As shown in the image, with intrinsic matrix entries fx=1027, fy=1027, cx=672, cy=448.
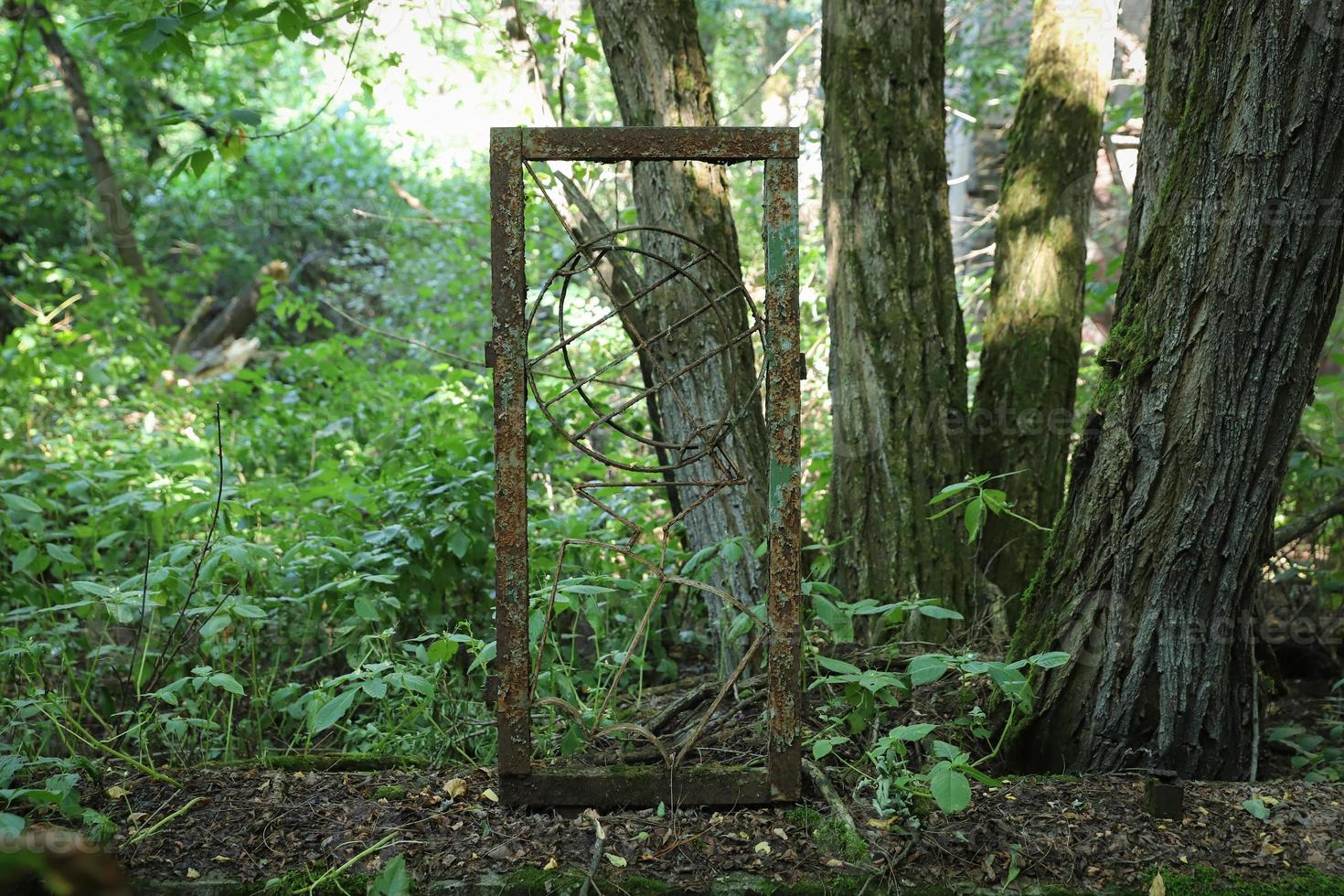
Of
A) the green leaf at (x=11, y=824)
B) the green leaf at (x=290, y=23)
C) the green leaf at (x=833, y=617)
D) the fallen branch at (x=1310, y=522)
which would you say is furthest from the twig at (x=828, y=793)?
the green leaf at (x=290, y=23)

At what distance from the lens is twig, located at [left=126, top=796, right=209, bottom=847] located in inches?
92.5

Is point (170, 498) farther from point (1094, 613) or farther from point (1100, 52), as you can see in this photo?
point (1100, 52)

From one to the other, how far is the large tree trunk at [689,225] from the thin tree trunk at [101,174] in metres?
6.50

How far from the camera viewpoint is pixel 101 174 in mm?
9250

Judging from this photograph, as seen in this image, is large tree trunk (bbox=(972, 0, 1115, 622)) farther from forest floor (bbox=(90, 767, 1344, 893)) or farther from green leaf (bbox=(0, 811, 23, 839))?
green leaf (bbox=(0, 811, 23, 839))

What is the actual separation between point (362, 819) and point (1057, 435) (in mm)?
2590

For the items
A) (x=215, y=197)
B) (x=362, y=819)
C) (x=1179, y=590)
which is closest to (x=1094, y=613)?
(x=1179, y=590)

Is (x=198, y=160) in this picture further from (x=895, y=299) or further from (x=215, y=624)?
(x=895, y=299)

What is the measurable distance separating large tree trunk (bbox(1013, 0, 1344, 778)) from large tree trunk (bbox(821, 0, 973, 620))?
671 millimetres

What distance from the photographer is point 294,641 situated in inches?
149

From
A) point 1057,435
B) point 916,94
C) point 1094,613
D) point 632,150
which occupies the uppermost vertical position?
point 916,94

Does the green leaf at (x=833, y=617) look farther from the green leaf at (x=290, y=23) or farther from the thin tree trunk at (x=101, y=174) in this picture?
the thin tree trunk at (x=101, y=174)

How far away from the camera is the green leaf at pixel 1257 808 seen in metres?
2.40

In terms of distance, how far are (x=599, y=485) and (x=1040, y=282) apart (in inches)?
81.1
